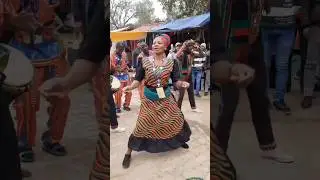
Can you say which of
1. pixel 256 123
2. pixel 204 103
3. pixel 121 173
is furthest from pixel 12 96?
pixel 204 103

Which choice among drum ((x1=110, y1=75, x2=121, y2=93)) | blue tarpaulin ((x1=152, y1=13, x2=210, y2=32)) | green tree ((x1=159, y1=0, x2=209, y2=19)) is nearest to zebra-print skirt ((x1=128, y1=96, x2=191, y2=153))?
drum ((x1=110, y1=75, x2=121, y2=93))

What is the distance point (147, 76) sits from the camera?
4348 millimetres

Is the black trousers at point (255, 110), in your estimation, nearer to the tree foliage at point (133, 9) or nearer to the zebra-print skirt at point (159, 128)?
the tree foliage at point (133, 9)

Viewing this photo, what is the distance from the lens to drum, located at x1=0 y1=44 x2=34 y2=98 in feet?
6.55

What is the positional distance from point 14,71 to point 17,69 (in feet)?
0.07

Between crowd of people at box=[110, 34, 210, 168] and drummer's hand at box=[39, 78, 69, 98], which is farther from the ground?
drummer's hand at box=[39, 78, 69, 98]

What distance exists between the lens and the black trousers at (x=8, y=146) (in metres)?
2.04

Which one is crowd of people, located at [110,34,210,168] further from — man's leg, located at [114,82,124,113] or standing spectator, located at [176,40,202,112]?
man's leg, located at [114,82,124,113]

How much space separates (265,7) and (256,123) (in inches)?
22.9

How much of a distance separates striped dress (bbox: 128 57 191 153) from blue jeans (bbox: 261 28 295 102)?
2.39m

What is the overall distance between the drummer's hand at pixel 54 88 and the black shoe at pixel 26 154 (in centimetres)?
30

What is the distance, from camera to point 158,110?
177 inches

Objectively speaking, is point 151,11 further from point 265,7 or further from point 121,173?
point 265,7

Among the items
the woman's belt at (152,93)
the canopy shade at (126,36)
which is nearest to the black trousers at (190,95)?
the woman's belt at (152,93)
